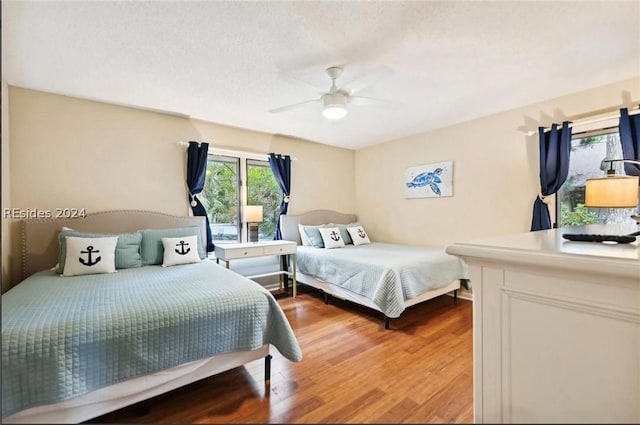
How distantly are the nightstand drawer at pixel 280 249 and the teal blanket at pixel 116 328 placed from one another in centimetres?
134

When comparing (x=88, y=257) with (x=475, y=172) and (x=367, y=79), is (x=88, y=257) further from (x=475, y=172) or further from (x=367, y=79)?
(x=475, y=172)

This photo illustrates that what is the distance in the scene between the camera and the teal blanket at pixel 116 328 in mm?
1358

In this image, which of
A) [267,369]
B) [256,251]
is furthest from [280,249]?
[267,369]

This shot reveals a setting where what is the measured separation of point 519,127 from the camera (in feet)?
10.8

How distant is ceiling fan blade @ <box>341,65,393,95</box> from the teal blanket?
1.84 meters

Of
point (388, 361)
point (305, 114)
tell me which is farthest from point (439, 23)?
point (388, 361)

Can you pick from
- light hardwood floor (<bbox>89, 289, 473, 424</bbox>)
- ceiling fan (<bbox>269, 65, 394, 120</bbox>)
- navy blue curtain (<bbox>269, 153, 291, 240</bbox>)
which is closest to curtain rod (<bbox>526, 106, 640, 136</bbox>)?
ceiling fan (<bbox>269, 65, 394, 120</bbox>)

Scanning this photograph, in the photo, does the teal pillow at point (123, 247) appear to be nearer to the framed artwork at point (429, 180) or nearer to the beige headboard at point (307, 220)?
the beige headboard at point (307, 220)

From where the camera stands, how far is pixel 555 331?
847mm

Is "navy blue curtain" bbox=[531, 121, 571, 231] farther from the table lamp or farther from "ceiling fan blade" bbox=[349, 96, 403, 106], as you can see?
the table lamp

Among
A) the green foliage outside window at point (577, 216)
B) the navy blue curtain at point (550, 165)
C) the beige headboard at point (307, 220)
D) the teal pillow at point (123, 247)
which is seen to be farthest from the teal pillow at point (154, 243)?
the green foliage outside window at point (577, 216)

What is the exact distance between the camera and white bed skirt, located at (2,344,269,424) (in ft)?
4.61

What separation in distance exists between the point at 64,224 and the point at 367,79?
9.91 feet

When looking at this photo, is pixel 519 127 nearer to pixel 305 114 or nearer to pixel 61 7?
pixel 305 114
